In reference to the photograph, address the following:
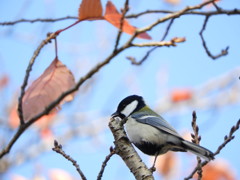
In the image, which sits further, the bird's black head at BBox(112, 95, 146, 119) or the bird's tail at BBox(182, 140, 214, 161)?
the bird's black head at BBox(112, 95, 146, 119)

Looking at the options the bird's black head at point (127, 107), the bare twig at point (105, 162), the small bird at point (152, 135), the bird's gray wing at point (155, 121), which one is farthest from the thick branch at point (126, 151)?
the bird's black head at point (127, 107)

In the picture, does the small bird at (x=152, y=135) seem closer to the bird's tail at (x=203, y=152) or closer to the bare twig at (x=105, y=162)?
the bird's tail at (x=203, y=152)

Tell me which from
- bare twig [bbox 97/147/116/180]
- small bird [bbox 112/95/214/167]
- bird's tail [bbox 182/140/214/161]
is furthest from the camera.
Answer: small bird [bbox 112/95/214/167]

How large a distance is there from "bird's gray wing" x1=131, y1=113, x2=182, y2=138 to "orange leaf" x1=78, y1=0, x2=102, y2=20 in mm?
1744

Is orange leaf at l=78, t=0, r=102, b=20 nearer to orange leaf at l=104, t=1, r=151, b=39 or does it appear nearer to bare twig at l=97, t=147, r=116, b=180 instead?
orange leaf at l=104, t=1, r=151, b=39

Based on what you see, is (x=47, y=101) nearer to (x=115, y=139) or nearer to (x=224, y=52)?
(x=115, y=139)

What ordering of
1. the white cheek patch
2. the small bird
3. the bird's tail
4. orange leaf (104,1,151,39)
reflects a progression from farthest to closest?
1. the white cheek patch
2. the small bird
3. the bird's tail
4. orange leaf (104,1,151,39)

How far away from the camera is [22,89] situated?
4.83ft

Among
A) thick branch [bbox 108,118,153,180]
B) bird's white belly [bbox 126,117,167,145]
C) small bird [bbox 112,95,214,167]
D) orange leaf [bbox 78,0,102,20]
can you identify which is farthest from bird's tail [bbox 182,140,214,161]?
orange leaf [bbox 78,0,102,20]

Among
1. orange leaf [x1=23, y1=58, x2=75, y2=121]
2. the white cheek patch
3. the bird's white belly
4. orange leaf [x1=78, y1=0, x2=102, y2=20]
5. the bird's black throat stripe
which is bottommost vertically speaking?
orange leaf [x1=23, y1=58, x2=75, y2=121]

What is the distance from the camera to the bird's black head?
12.2ft

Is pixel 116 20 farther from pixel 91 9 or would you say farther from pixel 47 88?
pixel 47 88

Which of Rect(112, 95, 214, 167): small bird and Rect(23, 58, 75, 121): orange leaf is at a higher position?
Rect(112, 95, 214, 167): small bird

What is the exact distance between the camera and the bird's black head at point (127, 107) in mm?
3710
